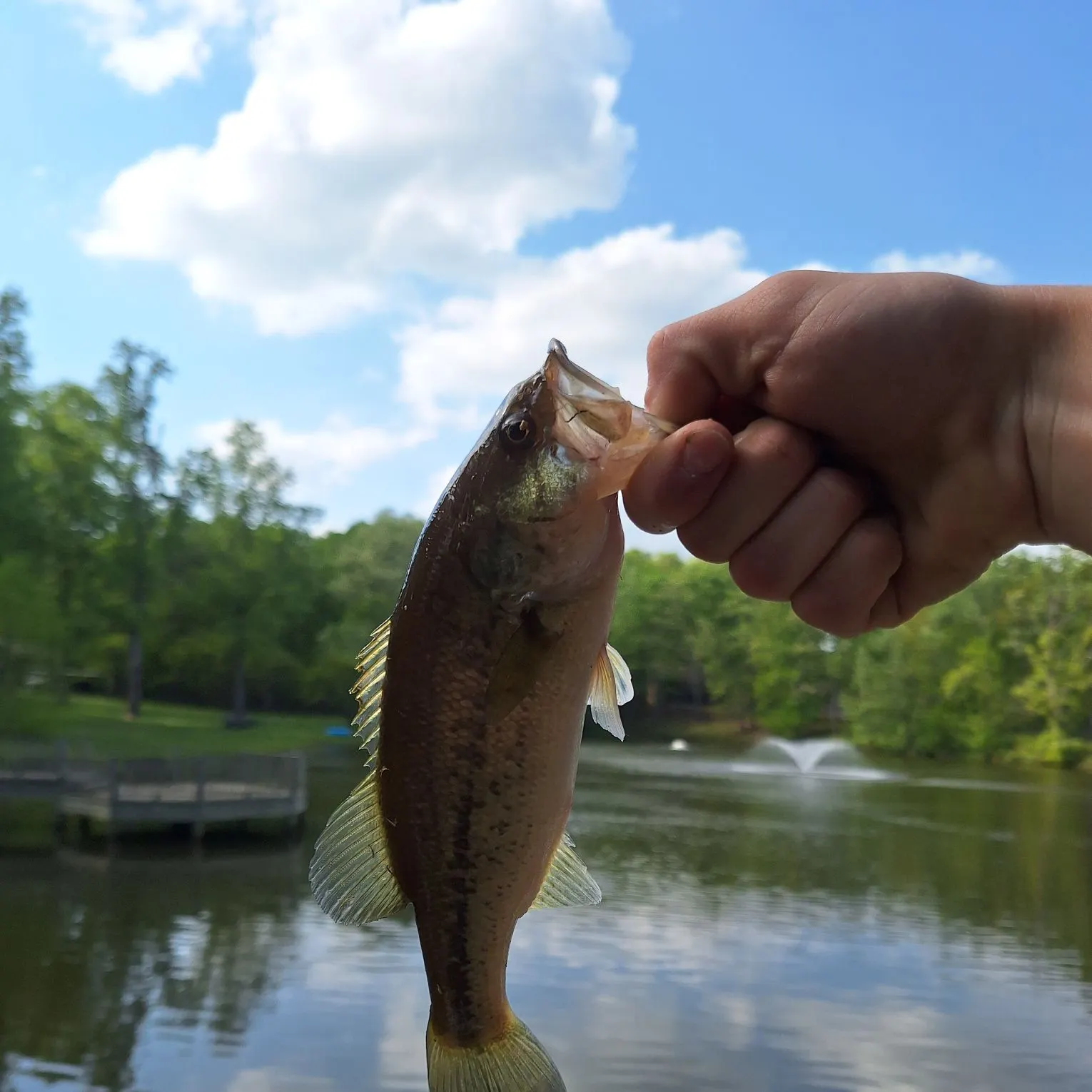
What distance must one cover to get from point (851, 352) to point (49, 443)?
31615 mm

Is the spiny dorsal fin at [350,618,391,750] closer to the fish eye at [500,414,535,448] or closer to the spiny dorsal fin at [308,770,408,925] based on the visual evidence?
the spiny dorsal fin at [308,770,408,925]

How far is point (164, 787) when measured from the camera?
18.5 metres

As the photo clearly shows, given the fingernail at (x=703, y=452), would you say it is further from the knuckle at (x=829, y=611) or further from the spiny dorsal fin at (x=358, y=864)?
the spiny dorsal fin at (x=358, y=864)

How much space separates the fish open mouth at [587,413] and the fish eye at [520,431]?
0.05 meters

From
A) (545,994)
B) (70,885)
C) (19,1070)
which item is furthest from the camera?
(70,885)

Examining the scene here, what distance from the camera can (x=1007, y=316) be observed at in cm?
224

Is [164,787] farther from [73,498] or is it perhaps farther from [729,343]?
[729,343]

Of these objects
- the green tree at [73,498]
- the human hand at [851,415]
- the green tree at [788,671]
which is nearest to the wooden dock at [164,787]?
the green tree at [73,498]

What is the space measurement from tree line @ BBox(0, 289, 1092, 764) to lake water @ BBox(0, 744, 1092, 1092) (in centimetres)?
777

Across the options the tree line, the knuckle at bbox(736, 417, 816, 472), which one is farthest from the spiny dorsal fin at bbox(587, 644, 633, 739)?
the tree line

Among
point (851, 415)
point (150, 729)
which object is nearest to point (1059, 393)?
point (851, 415)

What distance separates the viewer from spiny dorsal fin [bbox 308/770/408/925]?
188 centimetres

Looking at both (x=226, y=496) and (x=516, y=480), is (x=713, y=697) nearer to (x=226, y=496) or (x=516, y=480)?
(x=226, y=496)

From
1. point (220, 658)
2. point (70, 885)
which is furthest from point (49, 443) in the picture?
point (70, 885)
